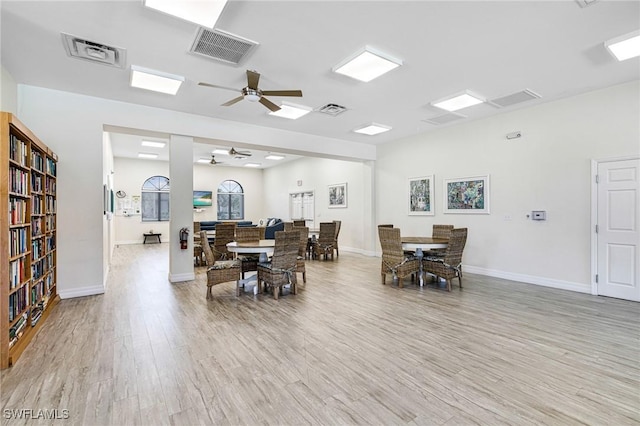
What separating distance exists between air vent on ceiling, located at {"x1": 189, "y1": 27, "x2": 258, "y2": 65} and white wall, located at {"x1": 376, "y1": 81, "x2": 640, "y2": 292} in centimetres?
505

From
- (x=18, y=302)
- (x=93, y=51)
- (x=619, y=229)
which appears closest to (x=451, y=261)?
(x=619, y=229)

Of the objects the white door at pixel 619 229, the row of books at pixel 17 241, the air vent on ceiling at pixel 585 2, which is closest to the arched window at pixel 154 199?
the row of books at pixel 17 241

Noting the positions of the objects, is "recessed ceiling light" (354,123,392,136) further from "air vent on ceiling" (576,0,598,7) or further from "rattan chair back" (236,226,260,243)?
"air vent on ceiling" (576,0,598,7)

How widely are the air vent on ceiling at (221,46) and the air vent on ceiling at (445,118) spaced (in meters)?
4.14

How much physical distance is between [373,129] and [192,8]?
16.0 ft

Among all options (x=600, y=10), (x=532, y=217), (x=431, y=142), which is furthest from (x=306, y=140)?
(x=600, y=10)

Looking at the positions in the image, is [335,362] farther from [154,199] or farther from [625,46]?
[154,199]

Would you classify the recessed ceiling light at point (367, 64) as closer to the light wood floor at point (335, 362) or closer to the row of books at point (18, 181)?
the light wood floor at point (335, 362)

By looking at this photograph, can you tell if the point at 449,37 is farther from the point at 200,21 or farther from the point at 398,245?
the point at 398,245

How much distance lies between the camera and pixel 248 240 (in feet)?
18.5

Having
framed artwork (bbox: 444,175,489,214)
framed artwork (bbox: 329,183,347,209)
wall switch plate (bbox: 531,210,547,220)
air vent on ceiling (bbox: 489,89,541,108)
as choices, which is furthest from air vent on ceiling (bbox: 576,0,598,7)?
framed artwork (bbox: 329,183,347,209)

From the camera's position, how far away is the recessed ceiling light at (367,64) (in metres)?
3.55

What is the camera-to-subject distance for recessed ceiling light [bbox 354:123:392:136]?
6694 millimetres

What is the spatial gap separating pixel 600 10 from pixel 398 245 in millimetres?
3611
